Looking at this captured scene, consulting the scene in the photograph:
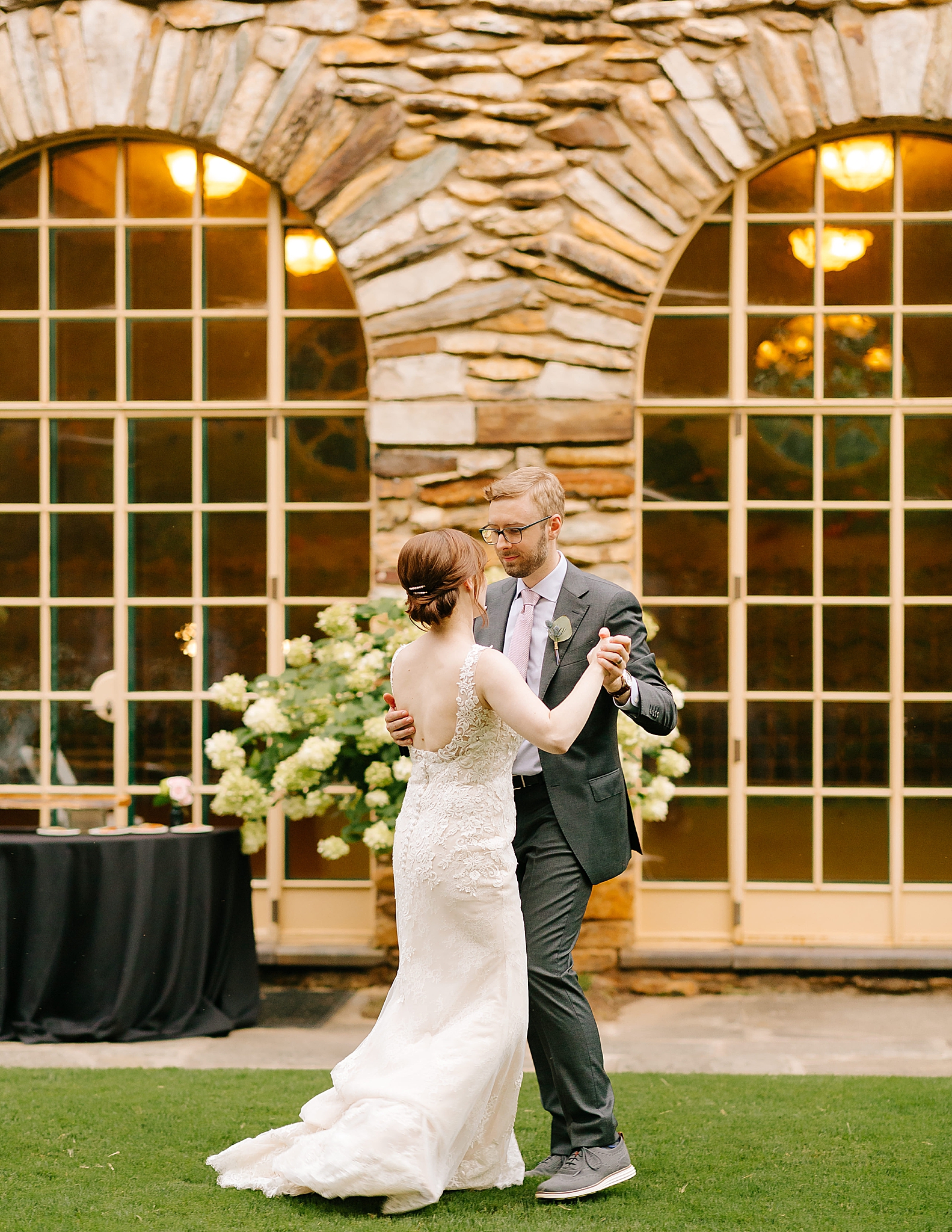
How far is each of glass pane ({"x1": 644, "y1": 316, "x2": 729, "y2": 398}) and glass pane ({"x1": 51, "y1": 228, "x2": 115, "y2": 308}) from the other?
8.17ft

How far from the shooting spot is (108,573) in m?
5.75

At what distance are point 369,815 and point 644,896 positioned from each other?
1405mm

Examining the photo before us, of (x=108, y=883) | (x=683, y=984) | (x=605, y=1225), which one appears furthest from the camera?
(x=683, y=984)

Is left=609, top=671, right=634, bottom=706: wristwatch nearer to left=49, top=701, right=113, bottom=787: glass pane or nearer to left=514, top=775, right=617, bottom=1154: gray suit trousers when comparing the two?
left=514, top=775, right=617, bottom=1154: gray suit trousers

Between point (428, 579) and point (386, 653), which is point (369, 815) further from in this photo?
point (428, 579)

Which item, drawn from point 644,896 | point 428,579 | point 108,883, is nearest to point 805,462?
point 644,896

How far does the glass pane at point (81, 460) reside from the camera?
5742 mm

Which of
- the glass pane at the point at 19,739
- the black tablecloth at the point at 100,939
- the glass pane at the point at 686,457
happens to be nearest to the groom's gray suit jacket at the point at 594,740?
the black tablecloth at the point at 100,939

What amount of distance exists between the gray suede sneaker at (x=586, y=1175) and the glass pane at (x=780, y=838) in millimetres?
2607

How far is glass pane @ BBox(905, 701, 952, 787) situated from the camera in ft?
18.1

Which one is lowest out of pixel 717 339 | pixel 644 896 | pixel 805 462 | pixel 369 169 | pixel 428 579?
pixel 644 896

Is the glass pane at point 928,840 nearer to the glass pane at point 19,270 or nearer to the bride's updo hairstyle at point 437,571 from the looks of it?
the bride's updo hairstyle at point 437,571

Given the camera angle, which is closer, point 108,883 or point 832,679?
point 108,883

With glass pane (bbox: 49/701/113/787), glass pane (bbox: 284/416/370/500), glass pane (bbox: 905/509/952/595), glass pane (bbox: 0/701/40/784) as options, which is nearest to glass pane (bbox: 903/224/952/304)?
glass pane (bbox: 905/509/952/595)
